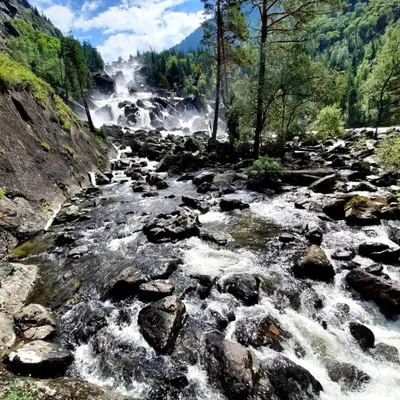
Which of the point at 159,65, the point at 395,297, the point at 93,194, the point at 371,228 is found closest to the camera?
the point at 395,297

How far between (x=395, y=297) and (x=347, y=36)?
228m

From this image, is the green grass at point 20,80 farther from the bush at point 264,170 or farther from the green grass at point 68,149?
the bush at point 264,170

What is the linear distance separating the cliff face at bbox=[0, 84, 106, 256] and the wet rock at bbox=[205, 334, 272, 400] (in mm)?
8404

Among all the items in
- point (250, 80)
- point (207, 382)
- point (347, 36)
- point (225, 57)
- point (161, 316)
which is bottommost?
point (207, 382)

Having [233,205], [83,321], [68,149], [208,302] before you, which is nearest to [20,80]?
[68,149]

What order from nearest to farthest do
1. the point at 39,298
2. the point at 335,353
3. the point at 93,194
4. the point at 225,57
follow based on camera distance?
the point at 335,353, the point at 39,298, the point at 93,194, the point at 225,57

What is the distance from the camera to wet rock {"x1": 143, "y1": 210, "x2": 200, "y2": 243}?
36.7ft

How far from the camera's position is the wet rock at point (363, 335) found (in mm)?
6043

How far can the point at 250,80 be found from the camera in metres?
24.0

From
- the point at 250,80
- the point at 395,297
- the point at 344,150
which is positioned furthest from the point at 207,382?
the point at 344,150

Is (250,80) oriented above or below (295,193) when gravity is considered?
above

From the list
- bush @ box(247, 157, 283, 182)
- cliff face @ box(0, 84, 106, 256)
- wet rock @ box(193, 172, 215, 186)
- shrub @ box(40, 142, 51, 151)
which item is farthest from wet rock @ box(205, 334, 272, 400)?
shrub @ box(40, 142, 51, 151)

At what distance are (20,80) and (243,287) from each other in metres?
20.1

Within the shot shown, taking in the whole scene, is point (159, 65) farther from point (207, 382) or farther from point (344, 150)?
point (207, 382)
